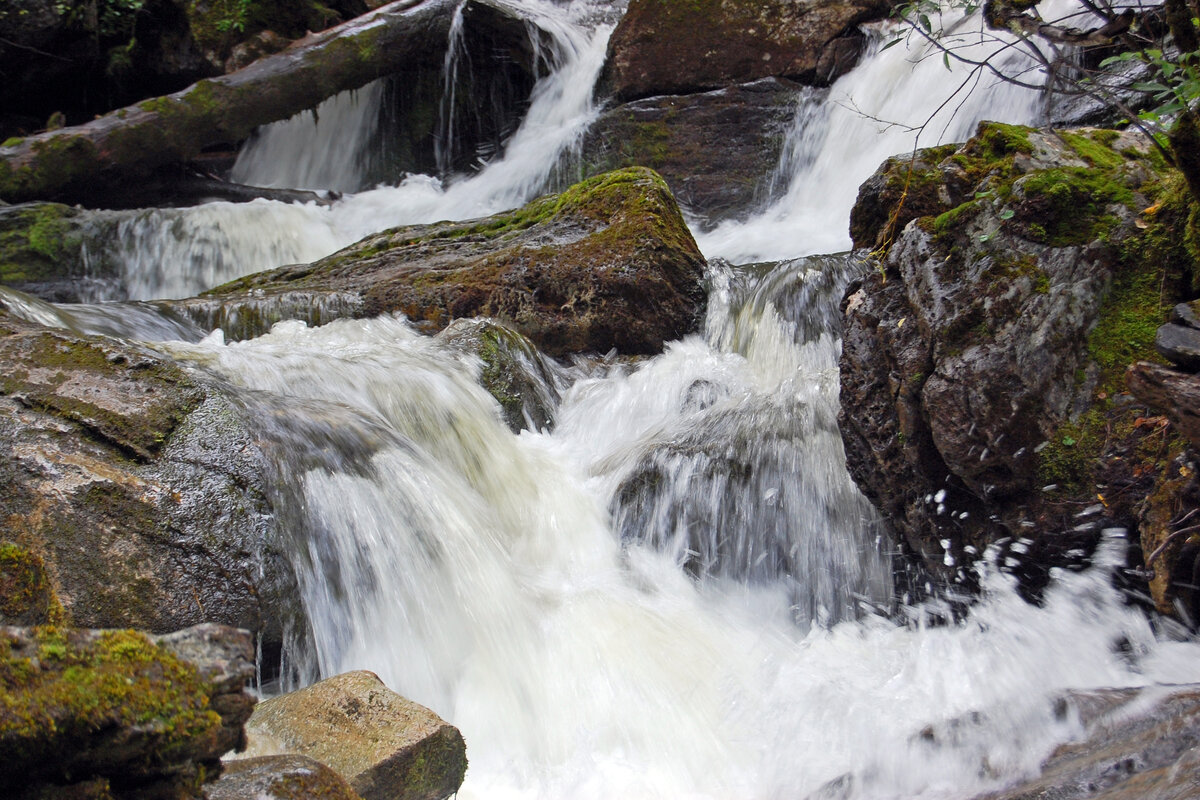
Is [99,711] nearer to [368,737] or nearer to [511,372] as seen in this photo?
[368,737]

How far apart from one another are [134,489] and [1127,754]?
3.23 metres

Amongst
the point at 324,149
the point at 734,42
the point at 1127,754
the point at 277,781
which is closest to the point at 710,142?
the point at 734,42

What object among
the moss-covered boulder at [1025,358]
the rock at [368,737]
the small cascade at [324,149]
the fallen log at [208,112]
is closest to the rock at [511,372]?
the moss-covered boulder at [1025,358]

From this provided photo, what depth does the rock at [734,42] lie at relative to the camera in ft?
35.5

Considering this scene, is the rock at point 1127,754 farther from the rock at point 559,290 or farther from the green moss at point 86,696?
the rock at point 559,290

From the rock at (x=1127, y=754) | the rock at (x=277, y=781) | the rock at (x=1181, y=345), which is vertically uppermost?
the rock at (x=1181, y=345)

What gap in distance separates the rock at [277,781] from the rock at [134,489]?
46.9 inches

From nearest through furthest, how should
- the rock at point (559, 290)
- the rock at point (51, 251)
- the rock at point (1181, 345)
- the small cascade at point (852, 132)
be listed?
the rock at point (1181, 345) → the rock at point (559, 290) → the rock at point (51, 251) → the small cascade at point (852, 132)

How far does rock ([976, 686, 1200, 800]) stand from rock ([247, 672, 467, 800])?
1.56m

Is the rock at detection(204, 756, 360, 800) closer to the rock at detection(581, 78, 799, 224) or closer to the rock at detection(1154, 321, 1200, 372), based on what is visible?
the rock at detection(1154, 321, 1200, 372)

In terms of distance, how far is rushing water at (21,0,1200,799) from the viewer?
2.99 metres

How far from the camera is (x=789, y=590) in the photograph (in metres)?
4.22

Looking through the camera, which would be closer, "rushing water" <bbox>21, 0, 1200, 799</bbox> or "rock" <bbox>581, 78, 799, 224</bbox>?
"rushing water" <bbox>21, 0, 1200, 799</bbox>

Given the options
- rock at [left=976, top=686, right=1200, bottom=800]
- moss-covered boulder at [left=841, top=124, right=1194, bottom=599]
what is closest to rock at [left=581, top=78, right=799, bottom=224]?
moss-covered boulder at [left=841, top=124, right=1194, bottom=599]
